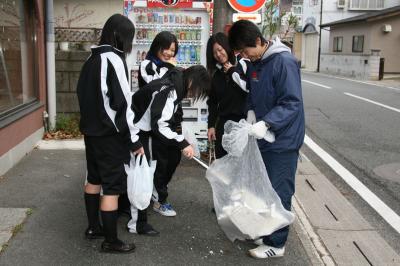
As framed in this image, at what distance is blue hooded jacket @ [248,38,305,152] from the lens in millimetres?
3205

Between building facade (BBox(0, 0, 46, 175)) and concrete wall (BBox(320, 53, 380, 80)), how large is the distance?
70.0 ft

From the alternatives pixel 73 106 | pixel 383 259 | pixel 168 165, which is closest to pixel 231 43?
pixel 168 165

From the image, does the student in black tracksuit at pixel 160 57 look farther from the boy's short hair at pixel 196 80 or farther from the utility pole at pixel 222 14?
the utility pole at pixel 222 14

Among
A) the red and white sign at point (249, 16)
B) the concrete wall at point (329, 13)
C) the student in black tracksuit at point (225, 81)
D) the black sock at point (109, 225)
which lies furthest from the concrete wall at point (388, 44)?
the black sock at point (109, 225)

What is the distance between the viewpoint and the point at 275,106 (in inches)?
130

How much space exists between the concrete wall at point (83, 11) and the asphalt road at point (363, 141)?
228 inches

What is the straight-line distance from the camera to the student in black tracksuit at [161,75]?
3947 mm

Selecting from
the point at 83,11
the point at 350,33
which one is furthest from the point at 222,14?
the point at 350,33

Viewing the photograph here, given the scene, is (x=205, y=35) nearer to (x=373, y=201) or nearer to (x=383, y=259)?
(x=373, y=201)

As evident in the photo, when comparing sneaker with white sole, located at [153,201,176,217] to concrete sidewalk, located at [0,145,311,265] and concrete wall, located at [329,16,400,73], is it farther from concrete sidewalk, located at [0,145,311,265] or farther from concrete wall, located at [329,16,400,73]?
concrete wall, located at [329,16,400,73]

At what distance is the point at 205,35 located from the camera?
6215mm

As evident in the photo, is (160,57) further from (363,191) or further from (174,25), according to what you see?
(363,191)

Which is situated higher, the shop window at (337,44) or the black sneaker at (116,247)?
the shop window at (337,44)

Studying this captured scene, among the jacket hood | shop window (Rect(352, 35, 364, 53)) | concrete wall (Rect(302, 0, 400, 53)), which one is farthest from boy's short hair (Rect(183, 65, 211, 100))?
concrete wall (Rect(302, 0, 400, 53))
